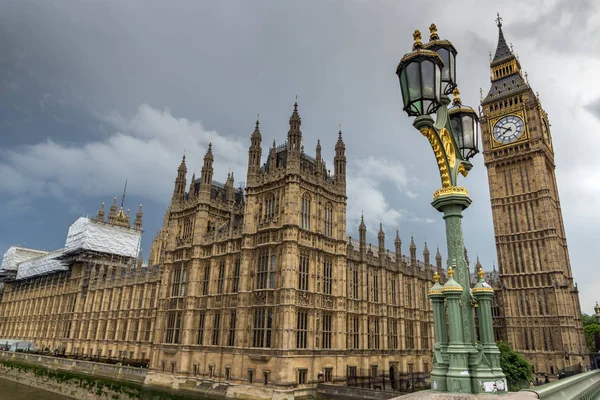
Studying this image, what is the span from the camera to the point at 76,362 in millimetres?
51469

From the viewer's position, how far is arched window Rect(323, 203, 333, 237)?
37.9 meters

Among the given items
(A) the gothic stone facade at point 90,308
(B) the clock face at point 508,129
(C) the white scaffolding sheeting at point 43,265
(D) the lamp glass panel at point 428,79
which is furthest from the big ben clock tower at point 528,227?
(C) the white scaffolding sheeting at point 43,265

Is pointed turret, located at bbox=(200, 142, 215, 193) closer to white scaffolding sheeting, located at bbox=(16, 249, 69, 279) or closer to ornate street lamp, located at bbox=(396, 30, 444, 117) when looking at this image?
ornate street lamp, located at bbox=(396, 30, 444, 117)

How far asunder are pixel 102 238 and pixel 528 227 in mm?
76007

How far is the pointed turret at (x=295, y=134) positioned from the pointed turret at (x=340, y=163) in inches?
212

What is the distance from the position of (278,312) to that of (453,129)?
85.1ft

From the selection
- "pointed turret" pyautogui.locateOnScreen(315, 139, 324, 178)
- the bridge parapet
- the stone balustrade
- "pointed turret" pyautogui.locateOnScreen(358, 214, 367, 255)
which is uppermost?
"pointed turret" pyautogui.locateOnScreen(315, 139, 324, 178)

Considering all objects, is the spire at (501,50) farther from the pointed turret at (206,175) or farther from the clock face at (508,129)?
the pointed turret at (206,175)

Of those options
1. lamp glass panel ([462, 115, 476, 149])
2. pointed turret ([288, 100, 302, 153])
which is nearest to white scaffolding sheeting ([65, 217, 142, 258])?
pointed turret ([288, 100, 302, 153])

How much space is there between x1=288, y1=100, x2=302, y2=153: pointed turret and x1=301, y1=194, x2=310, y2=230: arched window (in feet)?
14.5

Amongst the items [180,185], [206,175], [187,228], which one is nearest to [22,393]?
[187,228]

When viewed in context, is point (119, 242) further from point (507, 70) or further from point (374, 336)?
point (507, 70)

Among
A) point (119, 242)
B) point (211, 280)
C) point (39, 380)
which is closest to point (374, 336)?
point (211, 280)

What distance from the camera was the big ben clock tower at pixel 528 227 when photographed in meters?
53.8
